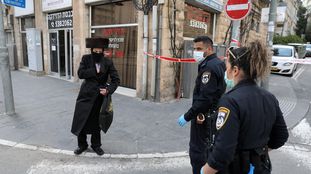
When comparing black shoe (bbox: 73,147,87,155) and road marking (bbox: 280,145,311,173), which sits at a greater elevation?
black shoe (bbox: 73,147,87,155)

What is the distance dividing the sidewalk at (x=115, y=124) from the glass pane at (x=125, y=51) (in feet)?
2.68

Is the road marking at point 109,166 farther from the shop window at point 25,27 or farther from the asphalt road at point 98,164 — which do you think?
the shop window at point 25,27

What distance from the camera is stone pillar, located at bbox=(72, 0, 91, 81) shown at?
30.0ft

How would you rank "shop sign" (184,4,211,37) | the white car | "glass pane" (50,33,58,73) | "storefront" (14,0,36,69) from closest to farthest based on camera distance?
"shop sign" (184,4,211,37), "glass pane" (50,33,58,73), "storefront" (14,0,36,69), the white car

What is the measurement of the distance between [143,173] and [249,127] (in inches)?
88.4

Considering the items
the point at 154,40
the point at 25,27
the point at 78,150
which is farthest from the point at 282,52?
the point at 25,27

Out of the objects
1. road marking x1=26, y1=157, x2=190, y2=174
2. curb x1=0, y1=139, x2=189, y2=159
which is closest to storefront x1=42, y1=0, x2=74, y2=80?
curb x1=0, y1=139, x2=189, y2=159

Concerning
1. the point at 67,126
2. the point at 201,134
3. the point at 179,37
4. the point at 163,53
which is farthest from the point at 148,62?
the point at 201,134

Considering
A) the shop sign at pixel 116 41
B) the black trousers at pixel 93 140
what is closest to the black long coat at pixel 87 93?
the black trousers at pixel 93 140

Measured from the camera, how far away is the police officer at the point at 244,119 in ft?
5.03

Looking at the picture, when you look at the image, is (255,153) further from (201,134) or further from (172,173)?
(172,173)

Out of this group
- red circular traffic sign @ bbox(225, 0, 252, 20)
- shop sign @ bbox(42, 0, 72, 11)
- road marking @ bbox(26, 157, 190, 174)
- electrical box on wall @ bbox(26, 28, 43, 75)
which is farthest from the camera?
electrical box on wall @ bbox(26, 28, 43, 75)

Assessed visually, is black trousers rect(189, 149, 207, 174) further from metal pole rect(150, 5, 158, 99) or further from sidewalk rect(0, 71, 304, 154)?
metal pole rect(150, 5, 158, 99)

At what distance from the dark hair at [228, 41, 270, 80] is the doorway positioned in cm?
966
